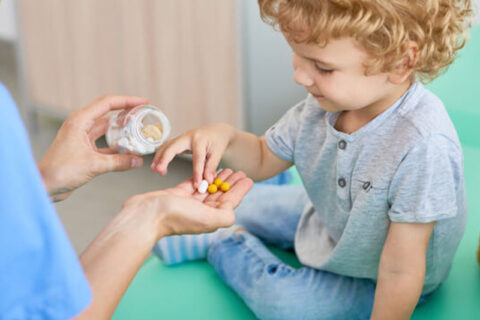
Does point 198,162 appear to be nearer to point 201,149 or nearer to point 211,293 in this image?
point 201,149

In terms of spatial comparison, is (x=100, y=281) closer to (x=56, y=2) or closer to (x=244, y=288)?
(x=244, y=288)

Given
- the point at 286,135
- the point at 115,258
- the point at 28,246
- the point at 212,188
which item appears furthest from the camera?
the point at 286,135

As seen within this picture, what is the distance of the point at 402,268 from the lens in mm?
753

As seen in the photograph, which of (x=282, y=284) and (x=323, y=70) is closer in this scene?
(x=323, y=70)

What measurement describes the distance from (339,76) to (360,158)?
0.14 metres

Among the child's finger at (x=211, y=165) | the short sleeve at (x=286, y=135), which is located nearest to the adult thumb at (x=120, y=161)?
the child's finger at (x=211, y=165)

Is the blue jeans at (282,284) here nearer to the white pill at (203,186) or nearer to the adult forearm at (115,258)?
the white pill at (203,186)

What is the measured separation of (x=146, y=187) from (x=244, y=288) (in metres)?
0.88

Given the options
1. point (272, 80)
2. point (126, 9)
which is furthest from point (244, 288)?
point (126, 9)

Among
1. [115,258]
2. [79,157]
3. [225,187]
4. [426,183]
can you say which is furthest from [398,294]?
[79,157]

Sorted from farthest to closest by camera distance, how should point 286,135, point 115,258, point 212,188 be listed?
point 286,135 < point 212,188 < point 115,258

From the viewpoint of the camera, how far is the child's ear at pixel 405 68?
73cm

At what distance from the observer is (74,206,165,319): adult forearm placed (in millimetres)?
568

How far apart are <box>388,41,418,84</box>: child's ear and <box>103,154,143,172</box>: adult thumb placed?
0.40 m
